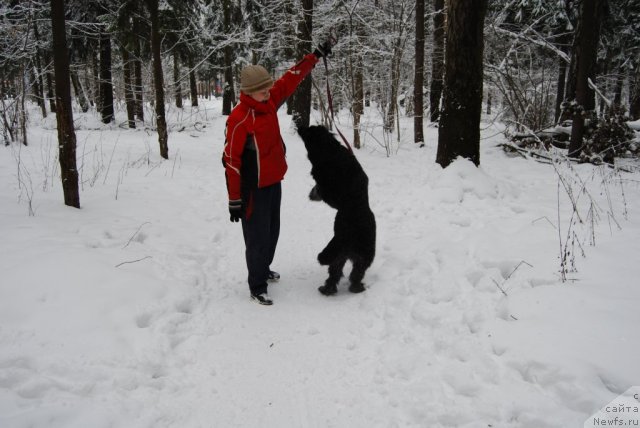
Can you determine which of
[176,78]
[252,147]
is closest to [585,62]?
[252,147]

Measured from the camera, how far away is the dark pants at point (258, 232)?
12.5 ft

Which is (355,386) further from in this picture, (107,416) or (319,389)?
(107,416)

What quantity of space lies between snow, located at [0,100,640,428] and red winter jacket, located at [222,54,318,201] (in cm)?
128

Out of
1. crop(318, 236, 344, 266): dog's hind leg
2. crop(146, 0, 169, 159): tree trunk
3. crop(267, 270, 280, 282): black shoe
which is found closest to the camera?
crop(318, 236, 344, 266): dog's hind leg

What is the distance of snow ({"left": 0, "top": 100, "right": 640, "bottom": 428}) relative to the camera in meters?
2.36

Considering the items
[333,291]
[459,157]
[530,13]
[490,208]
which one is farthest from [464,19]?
[530,13]

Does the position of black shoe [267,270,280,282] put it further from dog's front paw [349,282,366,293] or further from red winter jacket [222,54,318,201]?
red winter jacket [222,54,318,201]

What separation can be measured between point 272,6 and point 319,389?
539 inches

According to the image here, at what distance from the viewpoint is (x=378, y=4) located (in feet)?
38.4

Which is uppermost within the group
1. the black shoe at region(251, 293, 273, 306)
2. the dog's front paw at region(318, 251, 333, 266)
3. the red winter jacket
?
the red winter jacket

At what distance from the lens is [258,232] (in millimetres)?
3873

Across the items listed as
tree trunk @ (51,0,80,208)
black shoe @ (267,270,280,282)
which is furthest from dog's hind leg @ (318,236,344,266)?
tree trunk @ (51,0,80,208)

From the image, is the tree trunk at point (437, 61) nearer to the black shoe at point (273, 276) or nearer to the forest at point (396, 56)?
the forest at point (396, 56)

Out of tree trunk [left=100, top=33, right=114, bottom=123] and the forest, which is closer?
the forest
